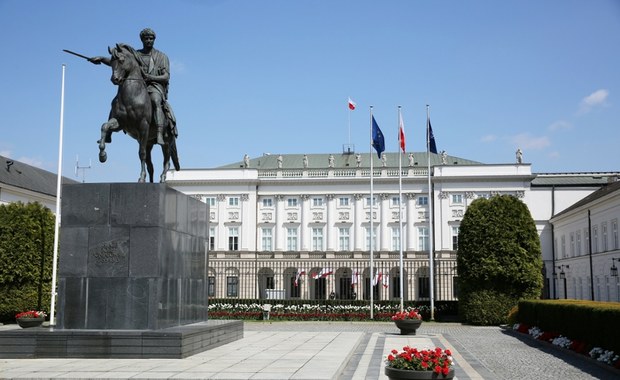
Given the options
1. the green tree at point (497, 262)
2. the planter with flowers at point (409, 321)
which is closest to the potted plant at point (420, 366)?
the planter with flowers at point (409, 321)

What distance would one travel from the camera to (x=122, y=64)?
16.1m

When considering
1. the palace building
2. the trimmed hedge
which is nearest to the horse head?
the trimmed hedge

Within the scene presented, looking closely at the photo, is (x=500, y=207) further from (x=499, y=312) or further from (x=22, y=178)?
(x=22, y=178)

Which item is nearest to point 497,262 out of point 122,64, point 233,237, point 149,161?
point 149,161

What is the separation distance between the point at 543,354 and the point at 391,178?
5051 cm

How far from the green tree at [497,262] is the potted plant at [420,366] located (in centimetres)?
2404

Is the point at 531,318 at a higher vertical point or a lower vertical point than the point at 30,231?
lower

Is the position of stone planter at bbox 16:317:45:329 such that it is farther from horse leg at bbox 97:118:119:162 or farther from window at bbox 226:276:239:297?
window at bbox 226:276:239:297

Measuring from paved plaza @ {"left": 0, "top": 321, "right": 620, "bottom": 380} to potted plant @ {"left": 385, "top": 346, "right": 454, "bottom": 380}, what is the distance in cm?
226

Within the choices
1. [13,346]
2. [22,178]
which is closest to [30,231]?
[13,346]

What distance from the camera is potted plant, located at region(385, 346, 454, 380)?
10414 mm

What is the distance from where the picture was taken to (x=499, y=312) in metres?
33.8

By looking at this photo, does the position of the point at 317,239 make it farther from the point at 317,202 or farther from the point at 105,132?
the point at 105,132

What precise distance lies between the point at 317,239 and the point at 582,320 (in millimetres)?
53729
